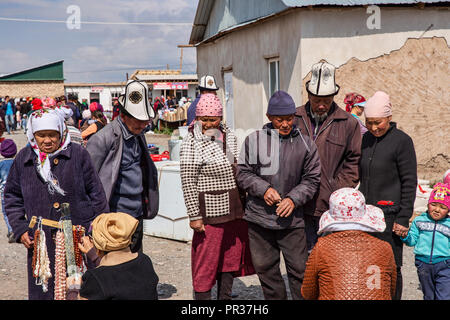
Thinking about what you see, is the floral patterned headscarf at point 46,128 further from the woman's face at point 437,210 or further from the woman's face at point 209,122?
the woman's face at point 437,210

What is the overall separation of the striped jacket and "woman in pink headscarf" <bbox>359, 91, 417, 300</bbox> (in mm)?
1098

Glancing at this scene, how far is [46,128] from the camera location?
3.42m

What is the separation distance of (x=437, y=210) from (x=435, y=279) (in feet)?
1.82

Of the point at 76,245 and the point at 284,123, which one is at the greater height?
the point at 284,123

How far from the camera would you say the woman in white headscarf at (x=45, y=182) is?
11.4 ft

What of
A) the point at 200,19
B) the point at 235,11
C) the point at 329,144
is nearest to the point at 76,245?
the point at 329,144

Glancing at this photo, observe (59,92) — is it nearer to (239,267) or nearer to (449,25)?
(449,25)

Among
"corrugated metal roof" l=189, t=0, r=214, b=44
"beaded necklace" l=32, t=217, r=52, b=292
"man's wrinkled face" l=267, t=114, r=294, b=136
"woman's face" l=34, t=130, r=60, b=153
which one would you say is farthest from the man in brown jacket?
"corrugated metal roof" l=189, t=0, r=214, b=44

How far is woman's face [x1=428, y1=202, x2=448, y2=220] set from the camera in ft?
13.1

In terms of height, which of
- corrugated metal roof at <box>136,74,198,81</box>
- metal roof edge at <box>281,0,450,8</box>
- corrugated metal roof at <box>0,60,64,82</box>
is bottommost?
metal roof edge at <box>281,0,450,8</box>

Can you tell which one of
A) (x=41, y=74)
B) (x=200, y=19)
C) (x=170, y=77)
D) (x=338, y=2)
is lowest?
(x=338, y=2)

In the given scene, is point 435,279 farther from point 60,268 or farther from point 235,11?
point 235,11

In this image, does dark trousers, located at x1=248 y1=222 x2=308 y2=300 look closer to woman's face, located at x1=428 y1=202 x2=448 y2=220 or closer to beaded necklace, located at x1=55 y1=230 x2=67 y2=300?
woman's face, located at x1=428 y1=202 x2=448 y2=220

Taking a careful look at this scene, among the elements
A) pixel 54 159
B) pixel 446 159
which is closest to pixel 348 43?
pixel 446 159
